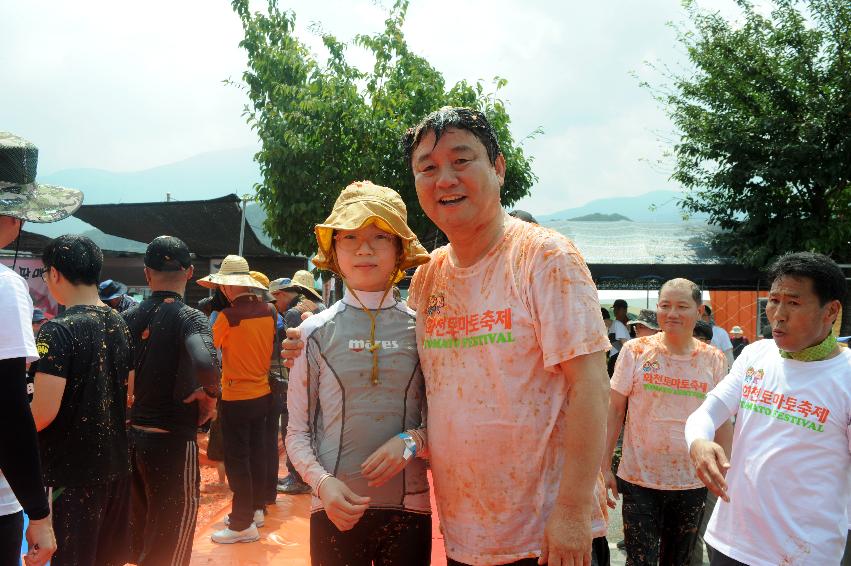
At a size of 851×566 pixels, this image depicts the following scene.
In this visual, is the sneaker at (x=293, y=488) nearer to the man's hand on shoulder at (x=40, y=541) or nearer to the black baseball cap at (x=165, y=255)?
the black baseball cap at (x=165, y=255)

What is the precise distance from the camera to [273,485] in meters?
6.53

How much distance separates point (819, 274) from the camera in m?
2.79

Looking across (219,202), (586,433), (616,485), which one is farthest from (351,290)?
(219,202)

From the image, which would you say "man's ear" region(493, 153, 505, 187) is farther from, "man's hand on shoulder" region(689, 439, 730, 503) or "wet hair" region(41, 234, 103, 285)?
"wet hair" region(41, 234, 103, 285)

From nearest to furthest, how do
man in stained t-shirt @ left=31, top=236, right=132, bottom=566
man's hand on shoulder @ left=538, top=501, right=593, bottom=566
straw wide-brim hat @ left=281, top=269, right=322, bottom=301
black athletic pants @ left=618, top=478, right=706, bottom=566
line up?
man's hand on shoulder @ left=538, top=501, right=593, bottom=566 → man in stained t-shirt @ left=31, top=236, right=132, bottom=566 → black athletic pants @ left=618, top=478, right=706, bottom=566 → straw wide-brim hat @ left=281, top=269, right=322, bottom=301

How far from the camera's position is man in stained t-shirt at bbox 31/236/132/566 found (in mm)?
2898

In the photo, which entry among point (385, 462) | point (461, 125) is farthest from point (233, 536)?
point (461, 125)

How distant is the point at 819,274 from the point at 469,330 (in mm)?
1777

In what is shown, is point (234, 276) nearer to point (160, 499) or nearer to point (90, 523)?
point (160, 499)

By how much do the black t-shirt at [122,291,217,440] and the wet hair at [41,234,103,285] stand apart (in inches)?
31.3

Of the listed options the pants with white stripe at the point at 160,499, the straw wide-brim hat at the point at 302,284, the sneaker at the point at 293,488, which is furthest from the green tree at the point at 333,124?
the pants with white stripe at the point at 160,499

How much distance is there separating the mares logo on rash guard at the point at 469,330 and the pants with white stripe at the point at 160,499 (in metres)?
2.45

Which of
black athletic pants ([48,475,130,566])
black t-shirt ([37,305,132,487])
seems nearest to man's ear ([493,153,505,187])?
black t-shirt ([37,305,132,487])

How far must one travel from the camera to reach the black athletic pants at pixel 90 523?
292 cm
